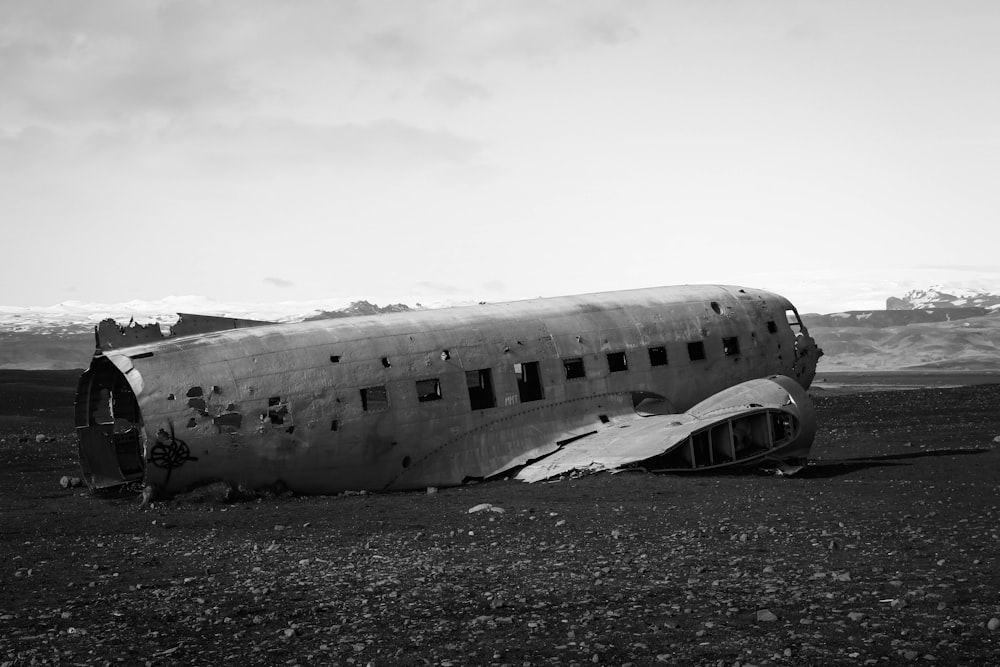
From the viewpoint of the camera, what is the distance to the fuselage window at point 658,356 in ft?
82.8

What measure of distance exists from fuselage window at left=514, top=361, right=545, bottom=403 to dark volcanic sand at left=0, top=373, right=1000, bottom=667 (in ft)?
8.22

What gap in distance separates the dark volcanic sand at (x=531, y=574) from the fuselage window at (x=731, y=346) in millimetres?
4468

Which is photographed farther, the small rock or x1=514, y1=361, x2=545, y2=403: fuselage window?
x1=514, y1=361, x2=545, y2=403: fuselage window

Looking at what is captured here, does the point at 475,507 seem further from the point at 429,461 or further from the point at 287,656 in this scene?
the point at 287,656

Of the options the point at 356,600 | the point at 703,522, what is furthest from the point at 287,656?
the point at 703,522

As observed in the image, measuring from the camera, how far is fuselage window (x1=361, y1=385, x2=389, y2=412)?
21.8 m

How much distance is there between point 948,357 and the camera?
13112 centimetres

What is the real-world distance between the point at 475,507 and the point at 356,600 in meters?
7.05

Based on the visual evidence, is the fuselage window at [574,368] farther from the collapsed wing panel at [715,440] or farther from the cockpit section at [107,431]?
the cockpit section at [107,431]

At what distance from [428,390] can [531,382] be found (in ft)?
8.49

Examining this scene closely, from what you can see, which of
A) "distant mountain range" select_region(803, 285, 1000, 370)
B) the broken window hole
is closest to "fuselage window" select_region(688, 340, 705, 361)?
the broken window hole

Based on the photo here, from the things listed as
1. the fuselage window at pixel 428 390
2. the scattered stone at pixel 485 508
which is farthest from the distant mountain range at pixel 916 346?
the scattered stone at pixel 485 508

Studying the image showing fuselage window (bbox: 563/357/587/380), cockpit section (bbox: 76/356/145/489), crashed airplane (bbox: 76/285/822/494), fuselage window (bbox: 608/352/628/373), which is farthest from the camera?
fuselage window (bbox: 608/352/628/373)

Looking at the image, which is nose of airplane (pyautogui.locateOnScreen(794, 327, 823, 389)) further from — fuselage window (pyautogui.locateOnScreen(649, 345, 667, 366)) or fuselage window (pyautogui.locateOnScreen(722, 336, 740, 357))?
fuselage window (pyautogui.locateOnScreen(649, 345, 667, 366))
